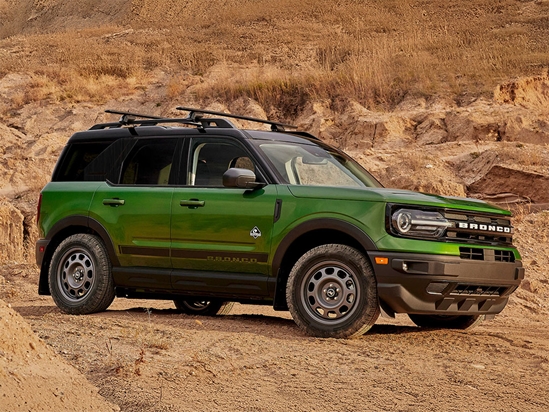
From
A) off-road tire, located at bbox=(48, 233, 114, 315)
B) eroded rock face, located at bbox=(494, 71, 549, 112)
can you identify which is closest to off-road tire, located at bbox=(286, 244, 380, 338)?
off-road tire, located at bbox=(48, 233, 114, 315)

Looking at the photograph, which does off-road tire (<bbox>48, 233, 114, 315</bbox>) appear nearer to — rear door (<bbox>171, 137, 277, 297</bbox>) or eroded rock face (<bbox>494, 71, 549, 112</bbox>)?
rear door (<bbox>171, 137, 277, 297</bbox>)

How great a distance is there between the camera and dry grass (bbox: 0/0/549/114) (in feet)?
102

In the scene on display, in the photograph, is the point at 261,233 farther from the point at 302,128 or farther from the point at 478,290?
the point at 302,128

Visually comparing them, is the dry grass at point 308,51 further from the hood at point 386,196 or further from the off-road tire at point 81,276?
the hood at point 386,196

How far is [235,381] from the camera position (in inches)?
289

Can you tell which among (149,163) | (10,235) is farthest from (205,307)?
(10,235)

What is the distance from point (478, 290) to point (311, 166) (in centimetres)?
207

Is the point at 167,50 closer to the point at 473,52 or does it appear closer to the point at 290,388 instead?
the point at 473,52

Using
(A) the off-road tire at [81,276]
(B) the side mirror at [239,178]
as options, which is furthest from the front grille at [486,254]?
(A) the off-road tire at [81,276]

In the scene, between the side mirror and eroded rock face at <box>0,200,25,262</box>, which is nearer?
the side mirror

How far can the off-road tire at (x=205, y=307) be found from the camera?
468 inches

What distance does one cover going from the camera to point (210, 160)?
10.6 m

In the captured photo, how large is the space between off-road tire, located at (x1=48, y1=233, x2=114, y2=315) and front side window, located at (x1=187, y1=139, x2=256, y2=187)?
135 cm

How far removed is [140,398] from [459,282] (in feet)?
11.6
